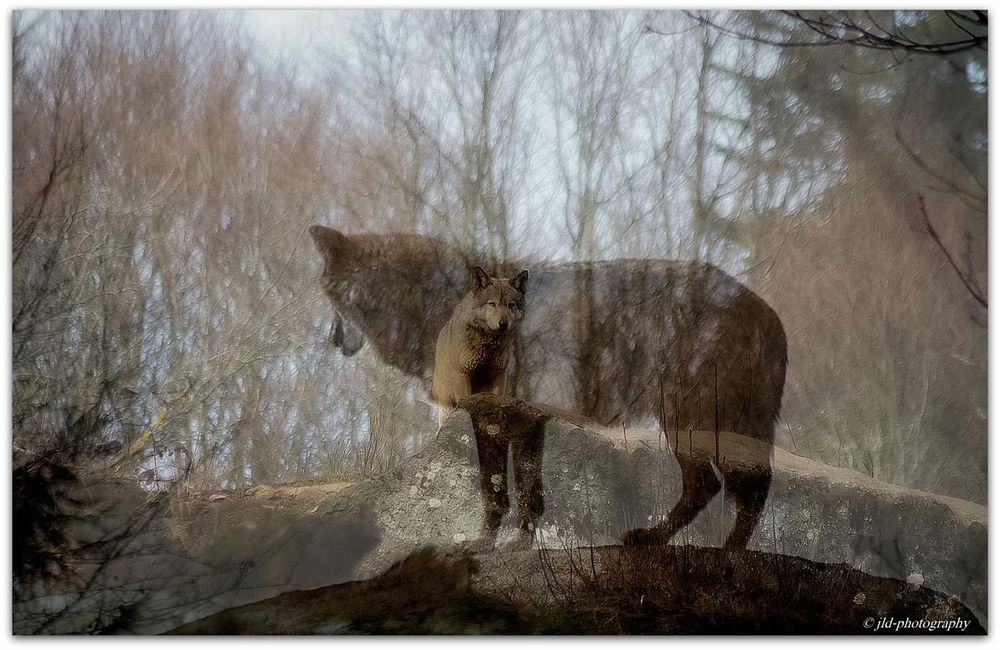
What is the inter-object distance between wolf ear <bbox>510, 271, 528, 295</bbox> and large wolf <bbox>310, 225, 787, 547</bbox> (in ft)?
0.10

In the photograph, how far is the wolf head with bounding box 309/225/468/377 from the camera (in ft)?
12.3

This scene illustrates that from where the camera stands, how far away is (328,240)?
3762 millimetres

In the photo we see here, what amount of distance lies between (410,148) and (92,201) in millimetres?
1347

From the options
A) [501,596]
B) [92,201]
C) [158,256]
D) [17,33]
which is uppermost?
[17,33]

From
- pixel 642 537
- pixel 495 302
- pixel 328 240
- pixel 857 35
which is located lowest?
pixel 642 537

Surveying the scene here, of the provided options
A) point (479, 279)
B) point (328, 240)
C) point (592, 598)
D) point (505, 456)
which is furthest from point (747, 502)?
point (328, 240)

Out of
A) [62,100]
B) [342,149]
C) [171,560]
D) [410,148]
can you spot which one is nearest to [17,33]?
[62,100]

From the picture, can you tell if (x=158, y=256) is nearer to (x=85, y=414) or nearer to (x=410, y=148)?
(x=85, y=414)

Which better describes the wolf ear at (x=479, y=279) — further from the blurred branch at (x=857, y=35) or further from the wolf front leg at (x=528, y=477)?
the blurred branch at (x=857, y=35)

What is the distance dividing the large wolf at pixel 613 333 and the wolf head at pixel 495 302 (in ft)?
0.13

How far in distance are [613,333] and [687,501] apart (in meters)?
0.76

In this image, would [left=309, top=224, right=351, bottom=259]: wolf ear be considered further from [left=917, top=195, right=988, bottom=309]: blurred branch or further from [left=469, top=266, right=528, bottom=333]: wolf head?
[left=917, top=195, right=988, bottom=309]: blurred branch

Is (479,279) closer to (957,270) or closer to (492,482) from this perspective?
(492,482)

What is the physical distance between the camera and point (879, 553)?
3.73 m
